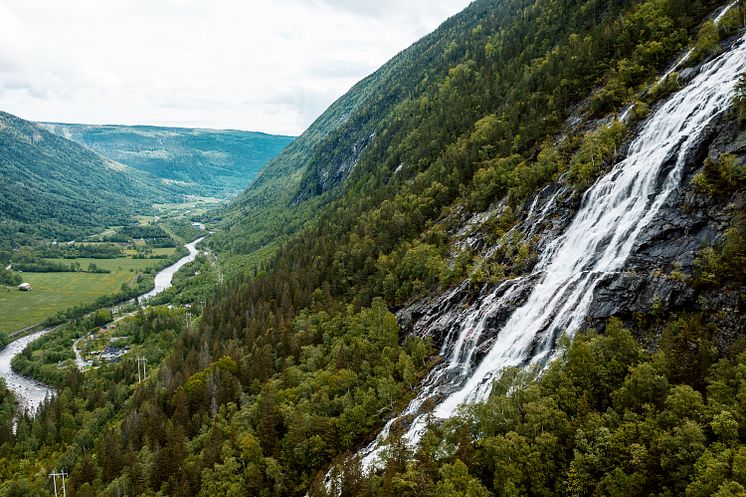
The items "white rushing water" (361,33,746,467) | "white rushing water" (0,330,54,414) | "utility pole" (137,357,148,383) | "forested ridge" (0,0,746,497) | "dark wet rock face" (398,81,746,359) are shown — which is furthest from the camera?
"white rushing water" (0,330,54,414)

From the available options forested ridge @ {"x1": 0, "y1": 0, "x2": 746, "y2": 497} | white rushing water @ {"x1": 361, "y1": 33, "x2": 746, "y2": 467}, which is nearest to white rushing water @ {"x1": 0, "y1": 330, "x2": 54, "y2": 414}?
forested ridge @ {"x1": 0, "y1": 0, "x2": 746, "y2": 497}

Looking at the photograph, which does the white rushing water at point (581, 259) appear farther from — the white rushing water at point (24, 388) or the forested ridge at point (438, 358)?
the white rushing water at point (24, 388)

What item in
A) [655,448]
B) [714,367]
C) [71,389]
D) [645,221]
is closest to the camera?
[655,448]

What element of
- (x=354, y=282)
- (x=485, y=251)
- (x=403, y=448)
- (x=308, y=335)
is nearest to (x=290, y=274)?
(x=354, y=282)

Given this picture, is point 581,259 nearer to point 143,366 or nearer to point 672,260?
point 672,260

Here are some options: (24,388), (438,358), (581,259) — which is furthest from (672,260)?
(24,388)

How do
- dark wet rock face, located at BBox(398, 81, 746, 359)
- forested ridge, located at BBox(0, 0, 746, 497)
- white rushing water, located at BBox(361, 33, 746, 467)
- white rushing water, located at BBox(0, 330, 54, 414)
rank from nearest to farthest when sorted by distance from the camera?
1. forested ridge, located at BBox(0, 0, 746, 497)
2. dark wet rock face, located at BBox(398, 81, 746, 359)
3. white rushing water, located at BBox(361, 33, 746, 467)
4. white rushing water, located at BBox(0, 330, 54, 414)

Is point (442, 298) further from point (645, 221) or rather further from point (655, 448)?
point (655, 448)

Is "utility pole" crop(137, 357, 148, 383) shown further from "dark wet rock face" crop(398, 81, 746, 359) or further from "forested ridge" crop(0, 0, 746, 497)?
"dark wet rock face" crop(398, 81, 746, 359)
